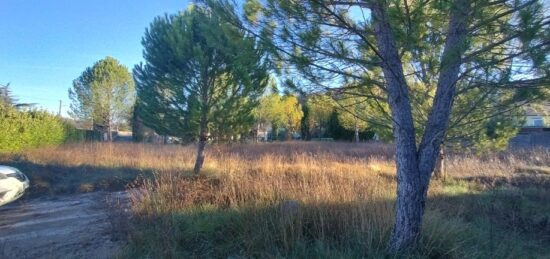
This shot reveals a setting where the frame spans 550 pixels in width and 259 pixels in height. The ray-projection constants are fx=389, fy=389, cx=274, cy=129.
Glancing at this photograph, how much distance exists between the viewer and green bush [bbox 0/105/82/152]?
15734 mm

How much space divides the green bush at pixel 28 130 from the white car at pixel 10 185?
33.3 ft

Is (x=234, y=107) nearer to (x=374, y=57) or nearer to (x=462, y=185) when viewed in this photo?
(x=462, y=185)

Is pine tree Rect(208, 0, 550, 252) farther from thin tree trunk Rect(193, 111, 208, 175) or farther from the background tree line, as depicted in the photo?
the background tree line

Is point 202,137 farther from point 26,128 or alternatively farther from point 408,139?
point 26,128

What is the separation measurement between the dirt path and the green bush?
28.2ft

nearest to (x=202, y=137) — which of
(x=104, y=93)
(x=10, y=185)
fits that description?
(x=10, y=185)

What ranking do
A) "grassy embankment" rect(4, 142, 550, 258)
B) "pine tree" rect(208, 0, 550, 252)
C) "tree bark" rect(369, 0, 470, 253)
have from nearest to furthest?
Answer: "pine tree" rect(208, 0, 550, 252) < "tree bark" rect(369, 0, 470, 253) < "grassy embankment" rect(4, 142, 550, 258)

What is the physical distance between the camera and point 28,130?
57.3 ft

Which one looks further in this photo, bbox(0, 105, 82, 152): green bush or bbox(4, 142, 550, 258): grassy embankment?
bbox(0, 105, 82, 152): green bush

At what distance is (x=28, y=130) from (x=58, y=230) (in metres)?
13.9

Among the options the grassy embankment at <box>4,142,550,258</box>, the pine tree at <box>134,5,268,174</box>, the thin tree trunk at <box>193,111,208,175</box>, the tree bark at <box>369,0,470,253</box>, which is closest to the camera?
the tree bark at <box>369,0,470,253</box>

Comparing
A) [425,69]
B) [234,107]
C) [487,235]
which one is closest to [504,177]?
[487,235]

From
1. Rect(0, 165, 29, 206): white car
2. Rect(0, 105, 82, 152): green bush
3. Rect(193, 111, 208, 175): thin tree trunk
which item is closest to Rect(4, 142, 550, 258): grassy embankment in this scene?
Rect(0, 165, 29, 206): white car

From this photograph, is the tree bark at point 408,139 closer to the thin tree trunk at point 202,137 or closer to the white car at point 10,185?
the white car at point 10,185
